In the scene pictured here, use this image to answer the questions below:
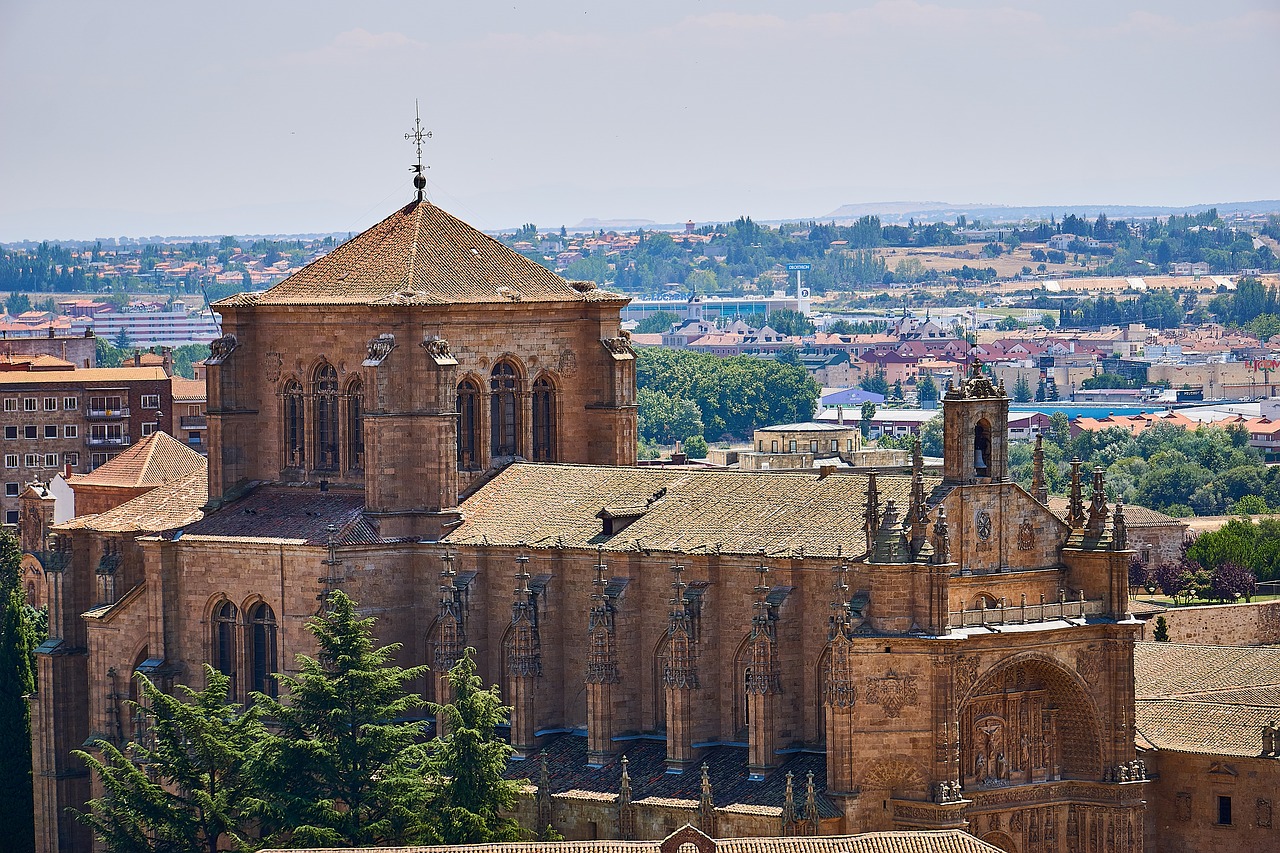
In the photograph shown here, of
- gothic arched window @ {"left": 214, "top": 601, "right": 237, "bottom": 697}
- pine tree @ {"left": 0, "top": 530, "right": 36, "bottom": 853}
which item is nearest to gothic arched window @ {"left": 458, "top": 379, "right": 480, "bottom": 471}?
gothic arched window @ {"left": 214, "top": 601, "right": 237, "bottom": 697}

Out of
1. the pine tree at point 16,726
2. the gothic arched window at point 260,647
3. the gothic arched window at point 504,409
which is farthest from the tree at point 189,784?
the pine tree at point 16,726

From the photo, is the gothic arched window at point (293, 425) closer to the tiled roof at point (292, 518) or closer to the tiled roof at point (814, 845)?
the tiled roof at point (292, 518)

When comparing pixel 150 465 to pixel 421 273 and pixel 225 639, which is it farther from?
pixel 421 273

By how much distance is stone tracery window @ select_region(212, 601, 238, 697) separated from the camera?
11238 cm

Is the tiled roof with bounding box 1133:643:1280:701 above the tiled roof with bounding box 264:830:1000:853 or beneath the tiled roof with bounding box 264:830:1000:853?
above

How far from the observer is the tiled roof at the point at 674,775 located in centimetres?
9544

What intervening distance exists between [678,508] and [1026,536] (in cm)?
1232

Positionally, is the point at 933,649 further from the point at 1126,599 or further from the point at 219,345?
the point at 219,345

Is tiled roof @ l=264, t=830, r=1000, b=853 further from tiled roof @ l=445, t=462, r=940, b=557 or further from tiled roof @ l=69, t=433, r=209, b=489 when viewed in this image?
tiled roof @ l=69, t=433, r=209, b=489

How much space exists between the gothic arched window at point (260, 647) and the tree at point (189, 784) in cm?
619

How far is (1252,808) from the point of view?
334ft

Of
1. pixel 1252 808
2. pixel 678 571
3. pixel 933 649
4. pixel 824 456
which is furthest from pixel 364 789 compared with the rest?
pixel 824 456

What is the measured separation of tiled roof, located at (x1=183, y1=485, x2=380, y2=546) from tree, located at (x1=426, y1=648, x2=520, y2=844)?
12218mm

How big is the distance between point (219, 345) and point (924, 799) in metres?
36.5
